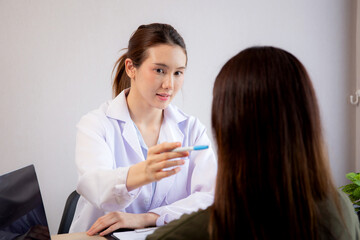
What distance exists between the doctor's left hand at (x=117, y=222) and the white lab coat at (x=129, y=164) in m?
0.04

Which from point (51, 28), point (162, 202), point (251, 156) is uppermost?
point (51, 28)

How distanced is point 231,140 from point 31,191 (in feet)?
2.12

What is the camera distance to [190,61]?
3.10 meters

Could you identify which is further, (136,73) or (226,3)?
(226,3)

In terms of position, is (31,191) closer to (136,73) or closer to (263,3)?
(136,73)

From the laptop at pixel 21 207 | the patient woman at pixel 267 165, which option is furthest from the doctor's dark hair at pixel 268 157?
the laptop at pixel 21 207

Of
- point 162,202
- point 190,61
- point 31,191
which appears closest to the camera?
point 31,191

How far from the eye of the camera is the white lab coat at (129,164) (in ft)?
4.86

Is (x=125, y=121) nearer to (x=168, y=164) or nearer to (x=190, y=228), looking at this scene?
(x=168, y=164)

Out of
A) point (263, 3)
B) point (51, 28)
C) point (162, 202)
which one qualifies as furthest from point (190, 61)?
point (162, 202)

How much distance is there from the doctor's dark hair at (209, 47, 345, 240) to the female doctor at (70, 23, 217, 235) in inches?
26.4

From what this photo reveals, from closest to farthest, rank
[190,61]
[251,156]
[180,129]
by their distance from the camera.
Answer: [251,156] < [180,129] < [190,61]

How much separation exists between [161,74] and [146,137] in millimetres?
313

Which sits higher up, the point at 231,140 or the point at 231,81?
the point at 231,81
